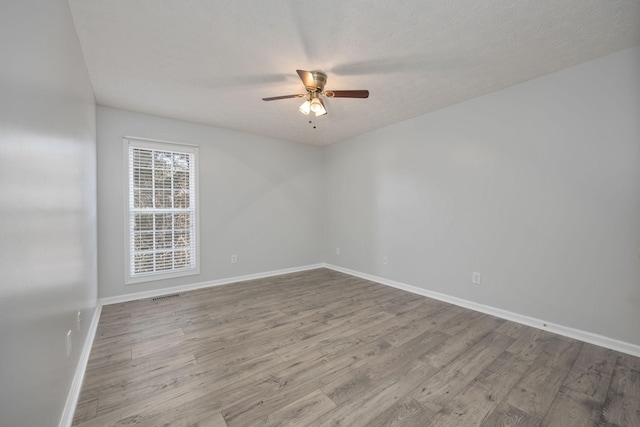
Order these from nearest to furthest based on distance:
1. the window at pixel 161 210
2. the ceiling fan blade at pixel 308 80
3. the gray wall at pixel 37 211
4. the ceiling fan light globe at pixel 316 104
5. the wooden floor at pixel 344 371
A: the gray wall at pixel 37 211 < the wooden floor at pixel 344 371 < the ceiling fan blade at pixel 308 80 < the ceiling fan light globe at pixel 316 104 < the window at pixel 161 210

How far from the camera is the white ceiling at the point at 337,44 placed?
5.73ft

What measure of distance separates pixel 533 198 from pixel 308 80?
2.60 meters

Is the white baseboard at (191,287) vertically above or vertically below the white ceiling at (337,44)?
below

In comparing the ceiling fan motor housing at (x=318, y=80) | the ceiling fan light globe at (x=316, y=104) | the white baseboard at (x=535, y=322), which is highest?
the ceiling fan motor housing at (x=318, y=80)

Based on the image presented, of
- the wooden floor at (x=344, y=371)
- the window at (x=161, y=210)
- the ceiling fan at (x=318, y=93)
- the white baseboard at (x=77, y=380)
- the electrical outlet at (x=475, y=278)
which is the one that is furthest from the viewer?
the window at (x=161, y=210)

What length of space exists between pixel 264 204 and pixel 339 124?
193 centimetres

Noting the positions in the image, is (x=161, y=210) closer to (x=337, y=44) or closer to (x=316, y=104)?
(x=316, y=104)

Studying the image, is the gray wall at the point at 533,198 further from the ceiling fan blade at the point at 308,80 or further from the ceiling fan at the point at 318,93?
the ceiling fan blade at the point at 308,80

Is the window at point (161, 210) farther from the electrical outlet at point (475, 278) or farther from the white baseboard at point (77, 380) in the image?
the electrical outlet at point (475, 278)

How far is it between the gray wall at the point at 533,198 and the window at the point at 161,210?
313cm

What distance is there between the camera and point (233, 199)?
14.1 ft

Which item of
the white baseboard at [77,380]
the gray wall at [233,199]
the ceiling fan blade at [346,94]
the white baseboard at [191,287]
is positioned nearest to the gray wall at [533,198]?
the ceiling fan blade at [346,94]

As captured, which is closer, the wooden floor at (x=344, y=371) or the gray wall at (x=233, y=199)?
the wooden floor at (x=344, y=371)

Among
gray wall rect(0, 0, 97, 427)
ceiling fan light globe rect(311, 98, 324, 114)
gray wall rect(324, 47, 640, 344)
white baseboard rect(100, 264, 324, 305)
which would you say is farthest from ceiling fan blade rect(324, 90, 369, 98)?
white baseboard rect(100, 264, 324, 305)
